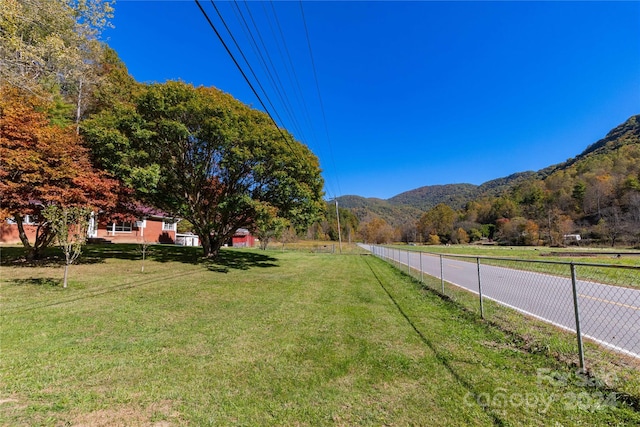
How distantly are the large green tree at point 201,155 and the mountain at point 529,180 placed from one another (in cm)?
5224

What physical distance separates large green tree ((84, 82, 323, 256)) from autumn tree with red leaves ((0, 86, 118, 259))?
66.2 inches

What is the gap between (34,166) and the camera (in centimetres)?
959

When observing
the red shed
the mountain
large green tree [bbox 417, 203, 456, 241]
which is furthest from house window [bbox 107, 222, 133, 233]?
large green tree [bbox 417, 203, 456, 241]

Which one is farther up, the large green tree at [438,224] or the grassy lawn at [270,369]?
the large green tree at [438,224]

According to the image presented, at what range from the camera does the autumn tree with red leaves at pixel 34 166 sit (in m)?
9.49

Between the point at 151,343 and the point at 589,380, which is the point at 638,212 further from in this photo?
the point at 151,343

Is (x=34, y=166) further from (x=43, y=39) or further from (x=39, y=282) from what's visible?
(x=43, y=39)

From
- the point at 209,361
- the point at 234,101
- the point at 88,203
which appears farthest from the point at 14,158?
the point at 209,361

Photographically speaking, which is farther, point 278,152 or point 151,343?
point 278,152

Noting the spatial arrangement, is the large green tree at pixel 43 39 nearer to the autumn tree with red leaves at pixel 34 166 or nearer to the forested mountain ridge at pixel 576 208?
the autumn tree with red leaves at pixel 34 166

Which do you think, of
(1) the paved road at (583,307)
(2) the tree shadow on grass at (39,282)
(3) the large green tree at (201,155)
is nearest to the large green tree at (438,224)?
(3) the large green tree at (201,155)

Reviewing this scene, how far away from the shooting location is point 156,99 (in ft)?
42.6

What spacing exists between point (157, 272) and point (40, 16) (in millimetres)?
12104

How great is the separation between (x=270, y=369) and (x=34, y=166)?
1132 cm
